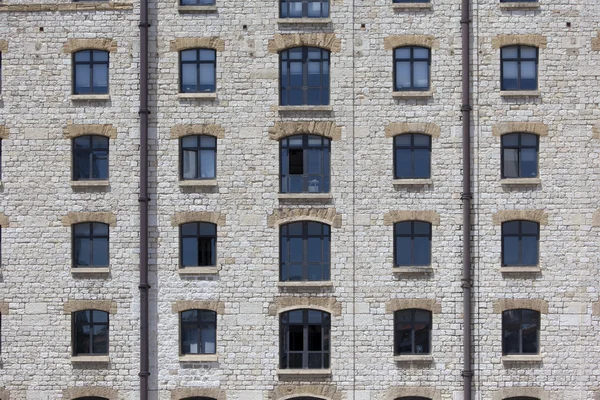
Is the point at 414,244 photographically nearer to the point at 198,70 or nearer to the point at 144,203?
the point at 144,203

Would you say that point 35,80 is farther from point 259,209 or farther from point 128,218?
point 259,209

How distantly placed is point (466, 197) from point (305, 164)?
18.0 feet

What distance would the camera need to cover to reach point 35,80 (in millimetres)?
25562

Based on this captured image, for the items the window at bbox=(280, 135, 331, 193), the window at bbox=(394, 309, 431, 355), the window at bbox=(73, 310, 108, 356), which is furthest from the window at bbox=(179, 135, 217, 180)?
the window at bbox=(394, 309, 431, 355)

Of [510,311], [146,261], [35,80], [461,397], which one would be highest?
[35,80]

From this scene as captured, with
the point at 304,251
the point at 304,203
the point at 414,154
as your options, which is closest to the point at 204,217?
the point at 304,203

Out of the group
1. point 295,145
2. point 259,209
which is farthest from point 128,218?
point 295,145

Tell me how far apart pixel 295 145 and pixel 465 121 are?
575 cm

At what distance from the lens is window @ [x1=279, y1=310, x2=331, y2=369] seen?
2498 centimetres

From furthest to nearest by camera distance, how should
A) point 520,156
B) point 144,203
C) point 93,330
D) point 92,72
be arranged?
point 92,72
point 93,330
point 520,156
point 144,203

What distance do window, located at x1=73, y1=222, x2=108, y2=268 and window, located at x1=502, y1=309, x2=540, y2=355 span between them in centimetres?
1370

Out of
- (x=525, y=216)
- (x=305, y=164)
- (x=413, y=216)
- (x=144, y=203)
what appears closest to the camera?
(x=525, y=216)

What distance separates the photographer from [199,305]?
24.9 m

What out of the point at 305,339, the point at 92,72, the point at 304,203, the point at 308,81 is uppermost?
the point at 92,72
